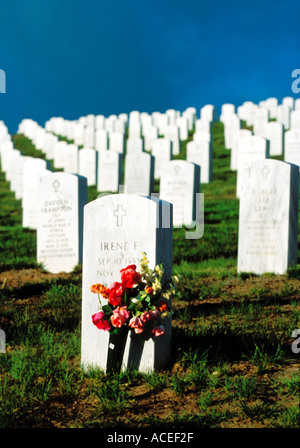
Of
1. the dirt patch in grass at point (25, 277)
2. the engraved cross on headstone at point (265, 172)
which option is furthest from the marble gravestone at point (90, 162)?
the engraved cross on headstone at point (265, 172)

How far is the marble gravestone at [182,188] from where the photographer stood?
11672mm

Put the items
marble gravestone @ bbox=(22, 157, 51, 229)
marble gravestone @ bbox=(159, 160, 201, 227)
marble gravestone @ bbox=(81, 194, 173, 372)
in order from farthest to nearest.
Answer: marble gravestone @ bbox=(22, 157, 51, 229) → marble gravestone @ bbox=(159, 160, 201, 227) → marble gravestone @ bbox=(81, 194, 173, 372)

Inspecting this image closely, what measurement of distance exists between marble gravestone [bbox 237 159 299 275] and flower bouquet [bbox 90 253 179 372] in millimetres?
3537

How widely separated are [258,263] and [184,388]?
3898 millimetres

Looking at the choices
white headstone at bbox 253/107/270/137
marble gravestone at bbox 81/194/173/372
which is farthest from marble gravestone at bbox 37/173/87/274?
white headstone at bbox 253/107/270/137

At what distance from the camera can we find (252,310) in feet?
17.3

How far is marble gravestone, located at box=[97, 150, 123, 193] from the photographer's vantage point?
1697cm

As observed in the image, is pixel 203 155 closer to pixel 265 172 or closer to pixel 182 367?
pixel 265 172

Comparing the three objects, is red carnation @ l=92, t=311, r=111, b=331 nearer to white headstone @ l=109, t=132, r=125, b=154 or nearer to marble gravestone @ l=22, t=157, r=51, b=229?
marble gravestone @ l=22, t=157, r=51, b=229

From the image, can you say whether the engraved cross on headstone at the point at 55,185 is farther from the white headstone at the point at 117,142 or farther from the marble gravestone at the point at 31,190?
the white headstone at the point at 117,142

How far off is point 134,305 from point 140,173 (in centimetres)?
1047

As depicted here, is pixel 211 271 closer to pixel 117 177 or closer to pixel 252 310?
pixel 252 310
